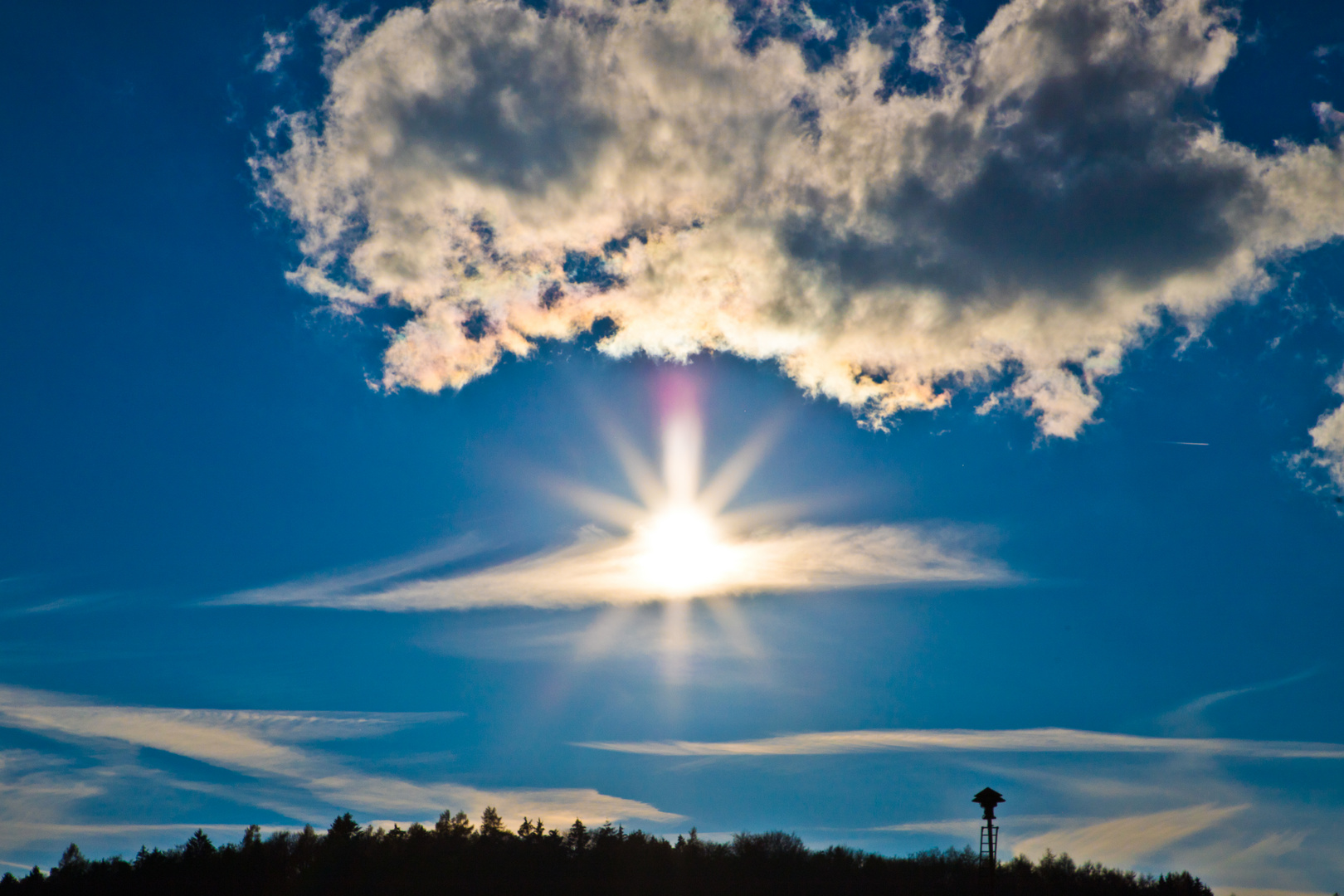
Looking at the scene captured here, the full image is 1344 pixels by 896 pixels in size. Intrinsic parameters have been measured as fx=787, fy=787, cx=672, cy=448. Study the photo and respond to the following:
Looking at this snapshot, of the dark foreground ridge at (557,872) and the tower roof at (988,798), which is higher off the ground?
the tower roof at (988,798)

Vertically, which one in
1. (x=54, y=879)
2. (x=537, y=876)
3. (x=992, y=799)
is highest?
(x=992, y=799)

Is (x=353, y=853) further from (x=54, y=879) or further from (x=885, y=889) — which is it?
(x=885, y=889)

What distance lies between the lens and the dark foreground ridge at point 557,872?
108875mm

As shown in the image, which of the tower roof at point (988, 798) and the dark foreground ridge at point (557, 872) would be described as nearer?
the tower roof at point (988, 798)

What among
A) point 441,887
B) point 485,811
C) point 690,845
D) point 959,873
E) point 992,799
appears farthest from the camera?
point 485,811

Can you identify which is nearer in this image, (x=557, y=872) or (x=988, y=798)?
(x=988, y=798)

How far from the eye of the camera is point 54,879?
122125mm

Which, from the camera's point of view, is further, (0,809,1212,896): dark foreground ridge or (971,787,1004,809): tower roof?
(0,809,1212,896): dark foreground ridge

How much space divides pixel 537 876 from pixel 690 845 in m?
28.9

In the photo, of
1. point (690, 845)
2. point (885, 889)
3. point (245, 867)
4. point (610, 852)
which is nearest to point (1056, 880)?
point (885, 889)

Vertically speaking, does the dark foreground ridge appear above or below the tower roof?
below

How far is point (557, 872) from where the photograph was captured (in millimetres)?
112562

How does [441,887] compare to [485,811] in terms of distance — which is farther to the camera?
[485,811]

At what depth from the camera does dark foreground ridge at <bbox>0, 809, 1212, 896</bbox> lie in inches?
4286
